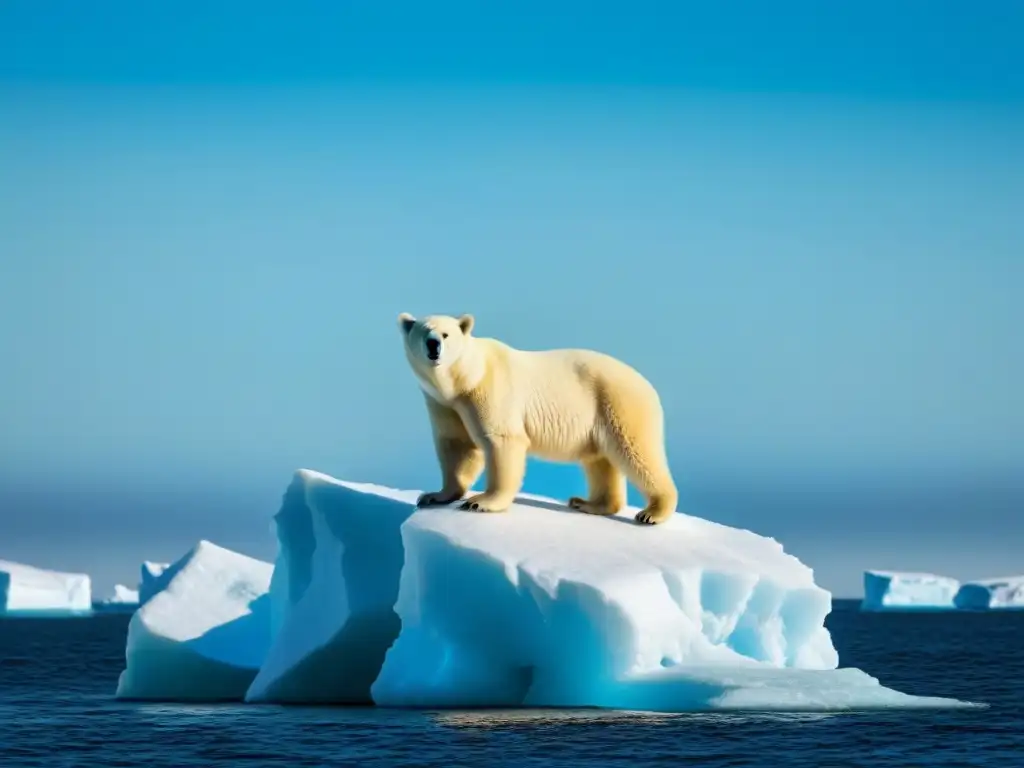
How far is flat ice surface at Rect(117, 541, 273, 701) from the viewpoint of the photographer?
19000 millimetres

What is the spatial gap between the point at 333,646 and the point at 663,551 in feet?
12.0

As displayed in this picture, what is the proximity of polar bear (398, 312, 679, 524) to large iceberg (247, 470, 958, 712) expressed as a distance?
Result: 1.60 feet

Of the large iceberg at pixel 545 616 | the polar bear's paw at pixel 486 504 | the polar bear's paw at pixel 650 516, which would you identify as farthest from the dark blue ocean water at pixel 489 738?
the polar bear's paw at pixel 650 516

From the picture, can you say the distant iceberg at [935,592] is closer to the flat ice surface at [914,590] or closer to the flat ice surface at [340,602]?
the flat ice surface at [914,590]

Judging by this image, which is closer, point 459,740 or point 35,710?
point 459,740

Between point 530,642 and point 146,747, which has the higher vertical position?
point 530,642

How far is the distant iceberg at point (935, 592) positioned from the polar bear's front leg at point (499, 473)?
61.8 meters

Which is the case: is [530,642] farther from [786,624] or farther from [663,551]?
[786,624]

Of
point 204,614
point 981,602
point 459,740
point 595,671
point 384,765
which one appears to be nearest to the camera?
point 384,765

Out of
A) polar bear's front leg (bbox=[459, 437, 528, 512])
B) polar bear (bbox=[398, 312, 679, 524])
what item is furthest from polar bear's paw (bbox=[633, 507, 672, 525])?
polar bear's front leg (bbox=[459, 437, 528, 512])

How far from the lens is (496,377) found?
52.7 ft

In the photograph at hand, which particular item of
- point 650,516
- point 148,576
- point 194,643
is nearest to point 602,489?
point 650,516

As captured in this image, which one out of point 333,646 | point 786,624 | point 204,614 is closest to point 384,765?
point 333,646

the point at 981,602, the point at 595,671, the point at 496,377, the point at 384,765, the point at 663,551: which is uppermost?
the point at 981,602
